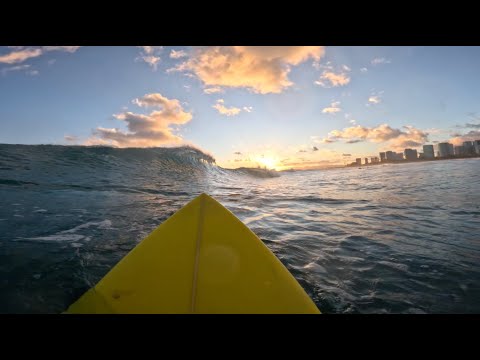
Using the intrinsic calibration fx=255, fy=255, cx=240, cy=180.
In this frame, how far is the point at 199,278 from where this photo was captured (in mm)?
2088

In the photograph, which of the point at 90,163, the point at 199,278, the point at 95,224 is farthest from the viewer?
the point at 90,163

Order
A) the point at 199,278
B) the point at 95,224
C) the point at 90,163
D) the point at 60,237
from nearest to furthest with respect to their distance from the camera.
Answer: the point at 199,278, the point at 60,237, the point at 95,224, the point at 90,163

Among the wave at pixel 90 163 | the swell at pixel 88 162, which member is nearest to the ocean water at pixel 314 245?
the wave at pixel 90 163

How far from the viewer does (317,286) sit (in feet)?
9.84

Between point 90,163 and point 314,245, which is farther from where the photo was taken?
point 90,163

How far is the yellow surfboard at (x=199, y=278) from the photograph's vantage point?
1936 millimetres

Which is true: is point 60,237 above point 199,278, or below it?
above

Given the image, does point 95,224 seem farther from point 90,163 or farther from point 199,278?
point 90,163

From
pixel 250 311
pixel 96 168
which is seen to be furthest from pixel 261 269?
pixel 96 168

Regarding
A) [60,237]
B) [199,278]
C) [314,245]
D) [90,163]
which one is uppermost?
[90,163]

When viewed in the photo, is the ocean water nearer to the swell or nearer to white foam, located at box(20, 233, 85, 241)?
white foam, located at box(20, 233, 85, 241)

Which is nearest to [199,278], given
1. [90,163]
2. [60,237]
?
[60,237]

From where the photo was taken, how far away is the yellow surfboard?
6.35 feet
